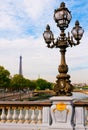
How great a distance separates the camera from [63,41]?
36.4 feet

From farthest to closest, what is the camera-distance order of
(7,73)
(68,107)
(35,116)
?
1. (7,73)
2. (35,116)
3. (68,107)

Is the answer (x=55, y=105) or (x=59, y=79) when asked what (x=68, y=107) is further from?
(x=59, y=79)

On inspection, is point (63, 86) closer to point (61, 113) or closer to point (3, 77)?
point (61, 113)

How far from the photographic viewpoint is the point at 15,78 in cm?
10400

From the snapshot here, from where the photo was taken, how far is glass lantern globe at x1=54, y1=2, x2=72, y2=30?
11.2 meters

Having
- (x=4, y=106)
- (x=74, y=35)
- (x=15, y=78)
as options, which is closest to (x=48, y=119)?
(x=4, y=106)

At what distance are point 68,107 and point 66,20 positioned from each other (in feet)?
11.3

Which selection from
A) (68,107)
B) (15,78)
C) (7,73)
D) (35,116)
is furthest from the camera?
(15,78)

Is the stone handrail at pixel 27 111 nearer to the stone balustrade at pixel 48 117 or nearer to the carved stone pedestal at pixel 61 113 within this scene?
the stone balustrade at pixel 48 117

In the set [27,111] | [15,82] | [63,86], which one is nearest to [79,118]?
[63,86]

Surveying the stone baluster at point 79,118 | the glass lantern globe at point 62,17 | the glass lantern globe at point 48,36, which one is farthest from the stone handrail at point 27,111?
the glass lantern globe at point 62,17

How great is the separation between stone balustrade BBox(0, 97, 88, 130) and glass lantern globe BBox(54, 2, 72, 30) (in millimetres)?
3024

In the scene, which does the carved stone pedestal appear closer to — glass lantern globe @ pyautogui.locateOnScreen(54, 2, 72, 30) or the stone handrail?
the stone handrail

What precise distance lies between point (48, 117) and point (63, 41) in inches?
119
